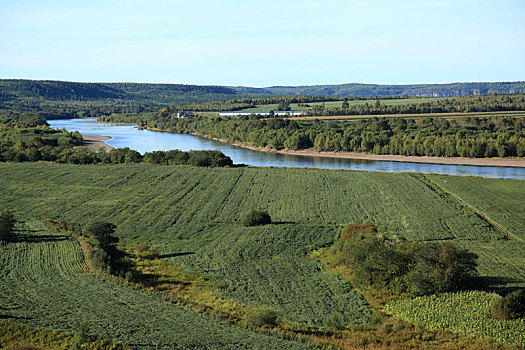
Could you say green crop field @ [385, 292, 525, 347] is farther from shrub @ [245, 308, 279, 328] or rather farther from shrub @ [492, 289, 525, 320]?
shrub @ [245, 308, 279, 328]

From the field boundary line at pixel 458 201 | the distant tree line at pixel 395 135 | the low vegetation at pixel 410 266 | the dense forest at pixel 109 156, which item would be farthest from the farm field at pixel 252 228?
the distant tree line at pixel 395 135

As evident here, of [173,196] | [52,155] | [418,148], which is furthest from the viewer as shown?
[418,148]

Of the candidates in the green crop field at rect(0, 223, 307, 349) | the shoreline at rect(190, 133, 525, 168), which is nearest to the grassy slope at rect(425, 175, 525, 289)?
the green crop field at rect(0, 223, 307, 349)

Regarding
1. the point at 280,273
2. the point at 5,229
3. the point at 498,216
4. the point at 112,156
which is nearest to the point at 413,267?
the point at 280,273

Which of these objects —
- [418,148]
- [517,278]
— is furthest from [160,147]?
[517,278]

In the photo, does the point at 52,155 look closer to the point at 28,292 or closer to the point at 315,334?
the point at 28,292

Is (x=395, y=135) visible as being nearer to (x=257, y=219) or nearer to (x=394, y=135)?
(x=394, y=135)
